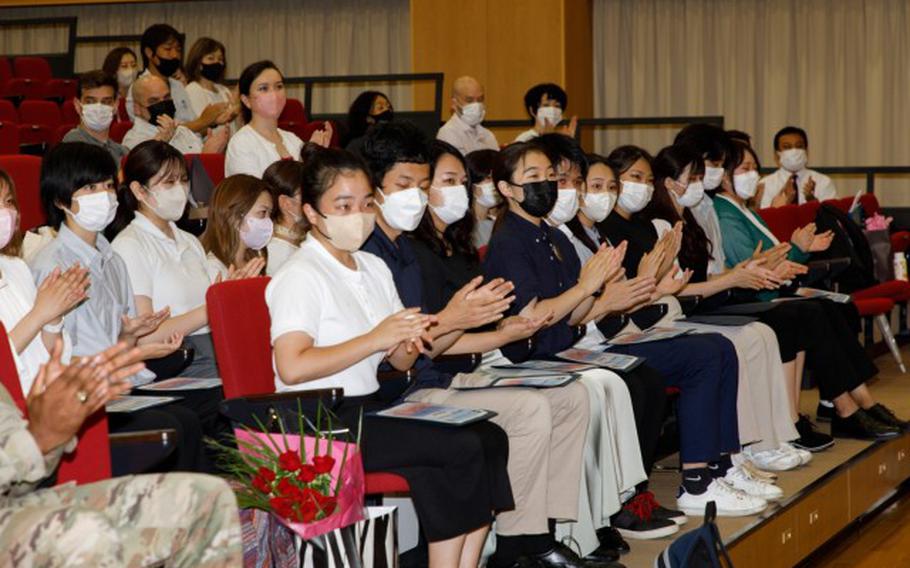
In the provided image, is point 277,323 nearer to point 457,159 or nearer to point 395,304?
point 395,304

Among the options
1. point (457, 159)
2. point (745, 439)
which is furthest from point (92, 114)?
→ point (745, 439)

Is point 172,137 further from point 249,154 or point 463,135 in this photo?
point 463,135

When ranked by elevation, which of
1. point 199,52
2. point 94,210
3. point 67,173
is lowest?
point 94,210

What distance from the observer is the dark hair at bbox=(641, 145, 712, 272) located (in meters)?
5.39

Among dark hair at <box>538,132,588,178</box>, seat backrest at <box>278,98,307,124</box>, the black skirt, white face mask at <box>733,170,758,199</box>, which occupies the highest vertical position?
seat backrest at <box>278,98,307,124</box>

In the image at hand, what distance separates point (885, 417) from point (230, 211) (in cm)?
301

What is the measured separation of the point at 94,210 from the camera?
370 cm

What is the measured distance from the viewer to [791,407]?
5301 mm

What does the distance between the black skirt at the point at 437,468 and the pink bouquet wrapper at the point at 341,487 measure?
0.18 meters

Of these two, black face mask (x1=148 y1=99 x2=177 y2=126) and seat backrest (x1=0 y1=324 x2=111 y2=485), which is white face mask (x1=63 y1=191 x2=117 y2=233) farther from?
black face mask (x1=148 y1=99 x2=177 y2=126)

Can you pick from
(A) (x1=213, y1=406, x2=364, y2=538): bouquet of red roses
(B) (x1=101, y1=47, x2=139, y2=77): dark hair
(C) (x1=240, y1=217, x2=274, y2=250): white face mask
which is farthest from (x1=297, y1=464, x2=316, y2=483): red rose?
(B) (x1=101, y1=47, x2=139, y2=77): dark hair

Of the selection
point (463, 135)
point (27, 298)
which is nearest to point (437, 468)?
point (27, 298)

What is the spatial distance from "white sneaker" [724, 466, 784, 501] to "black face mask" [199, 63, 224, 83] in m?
3.73

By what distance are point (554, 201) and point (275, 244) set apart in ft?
3.02
